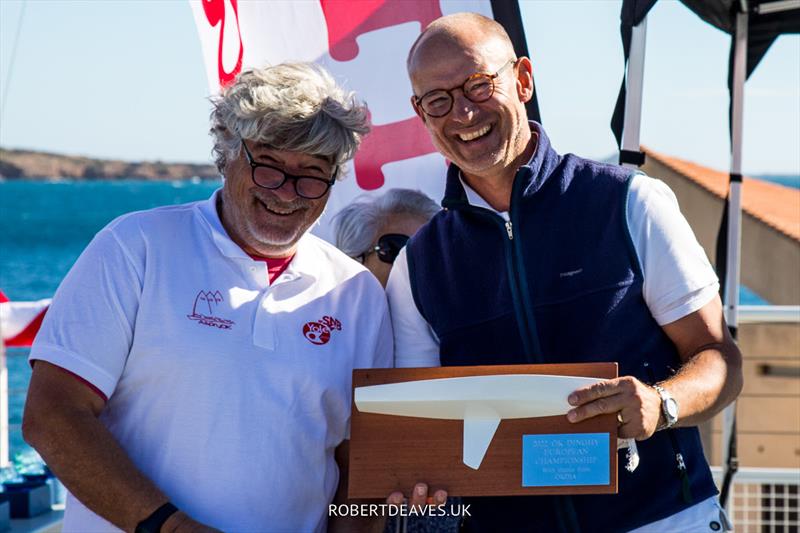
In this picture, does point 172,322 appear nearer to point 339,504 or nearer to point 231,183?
point 231,183

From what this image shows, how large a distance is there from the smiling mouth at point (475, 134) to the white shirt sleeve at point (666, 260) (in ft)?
1.13

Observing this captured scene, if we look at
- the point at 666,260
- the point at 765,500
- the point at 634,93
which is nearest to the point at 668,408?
the point at 666,260

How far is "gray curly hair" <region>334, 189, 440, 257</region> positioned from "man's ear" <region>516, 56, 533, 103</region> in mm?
816

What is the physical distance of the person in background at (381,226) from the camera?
10.2 ft

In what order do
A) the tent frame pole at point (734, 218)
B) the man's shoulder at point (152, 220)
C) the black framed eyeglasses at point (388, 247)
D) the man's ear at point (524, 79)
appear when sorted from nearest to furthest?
the man's shoulder at point (152, 220)
the man's ear at point (524, 79)
the black framed eyeglasses at point (388, 247)
the tent frame pole at point (734, 218)

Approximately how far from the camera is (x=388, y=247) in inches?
122

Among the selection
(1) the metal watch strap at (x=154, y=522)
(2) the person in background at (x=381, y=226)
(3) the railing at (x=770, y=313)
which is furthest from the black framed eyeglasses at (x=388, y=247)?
(3) the railing at (x=770, y=313)

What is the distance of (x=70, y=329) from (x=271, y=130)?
23.4 inches

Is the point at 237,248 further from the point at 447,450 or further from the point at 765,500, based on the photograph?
the point at 765,500

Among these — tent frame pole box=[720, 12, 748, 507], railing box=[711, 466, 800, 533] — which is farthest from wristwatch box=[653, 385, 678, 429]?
railing box=[711, 466, 800, 533]

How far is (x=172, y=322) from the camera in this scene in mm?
2260

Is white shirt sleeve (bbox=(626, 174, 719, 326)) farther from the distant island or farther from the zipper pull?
the distant island

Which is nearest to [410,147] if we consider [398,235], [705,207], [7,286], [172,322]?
[398,235]

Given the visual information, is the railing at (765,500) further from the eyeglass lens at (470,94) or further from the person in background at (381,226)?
the eyeglass lens at (470,94)
